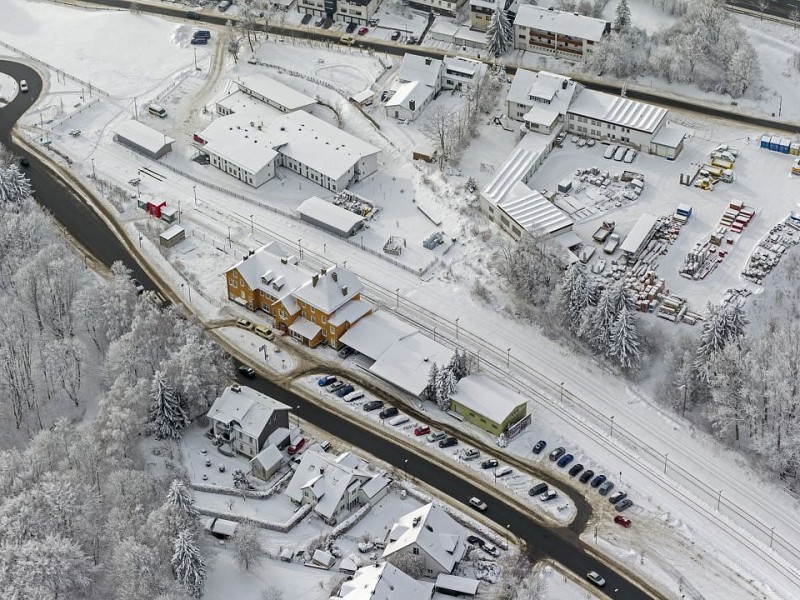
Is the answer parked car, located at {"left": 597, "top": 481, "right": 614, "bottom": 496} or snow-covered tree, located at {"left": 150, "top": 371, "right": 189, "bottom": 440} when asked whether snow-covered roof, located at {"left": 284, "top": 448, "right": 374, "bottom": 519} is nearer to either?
snow-covered tree, located at {"left": 150, "top": 371, "right": 189, "bottom": 440}

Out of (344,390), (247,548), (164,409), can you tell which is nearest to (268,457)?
(164,409)

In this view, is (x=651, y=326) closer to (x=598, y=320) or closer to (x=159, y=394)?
(x=598, y=320)

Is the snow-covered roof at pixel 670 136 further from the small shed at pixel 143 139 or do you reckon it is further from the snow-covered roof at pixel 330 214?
the small shed at pixel 143 139

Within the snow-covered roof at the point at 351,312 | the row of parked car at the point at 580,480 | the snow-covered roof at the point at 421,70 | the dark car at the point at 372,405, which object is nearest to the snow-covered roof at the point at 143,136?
the snow-covered roof at the point at 421,70

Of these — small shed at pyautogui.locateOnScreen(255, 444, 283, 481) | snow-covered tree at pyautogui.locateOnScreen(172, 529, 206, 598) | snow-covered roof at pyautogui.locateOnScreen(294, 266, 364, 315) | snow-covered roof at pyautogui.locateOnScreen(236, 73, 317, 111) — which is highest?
Result: snow-covered roof at pyautogui.locateOnScreen(236, 73, 317, 111)

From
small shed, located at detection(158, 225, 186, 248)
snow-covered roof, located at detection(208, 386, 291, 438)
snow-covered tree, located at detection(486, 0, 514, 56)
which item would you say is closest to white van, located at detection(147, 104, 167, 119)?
small shed, located at detection(158, 225, 186, 248)
